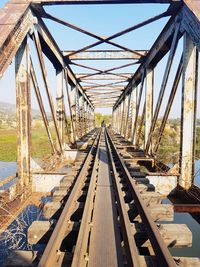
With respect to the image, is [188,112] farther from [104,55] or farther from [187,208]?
[104,55]

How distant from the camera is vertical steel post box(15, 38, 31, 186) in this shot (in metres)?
5.30

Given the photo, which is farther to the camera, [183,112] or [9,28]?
[183,112]

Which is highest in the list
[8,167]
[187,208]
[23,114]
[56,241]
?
[23,114]

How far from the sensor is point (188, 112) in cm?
534

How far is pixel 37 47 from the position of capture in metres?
6.24

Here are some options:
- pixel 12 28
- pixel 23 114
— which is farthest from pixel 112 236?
pixel 12 28

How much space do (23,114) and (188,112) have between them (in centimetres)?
339

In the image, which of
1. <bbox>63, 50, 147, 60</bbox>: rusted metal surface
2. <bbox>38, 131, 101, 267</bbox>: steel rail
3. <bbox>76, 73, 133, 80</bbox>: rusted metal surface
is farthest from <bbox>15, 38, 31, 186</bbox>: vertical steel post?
<bbox>76, 73, 133, 80</bbox>: rusted metal surface

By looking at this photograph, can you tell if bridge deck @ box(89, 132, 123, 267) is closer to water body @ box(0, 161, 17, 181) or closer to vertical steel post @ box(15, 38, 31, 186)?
vertical steel post @ box(15, 38, 31, 186)

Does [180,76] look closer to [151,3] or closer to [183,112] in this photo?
[183,112]

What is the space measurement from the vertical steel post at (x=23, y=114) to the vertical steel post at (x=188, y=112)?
3198mm

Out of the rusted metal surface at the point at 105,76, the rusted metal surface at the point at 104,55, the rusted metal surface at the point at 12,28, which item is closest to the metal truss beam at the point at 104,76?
the rusted metal surface at the point at 105,76

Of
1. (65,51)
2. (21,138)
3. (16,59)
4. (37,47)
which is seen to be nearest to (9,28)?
(16,59)

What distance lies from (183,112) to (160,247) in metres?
3.58
